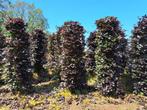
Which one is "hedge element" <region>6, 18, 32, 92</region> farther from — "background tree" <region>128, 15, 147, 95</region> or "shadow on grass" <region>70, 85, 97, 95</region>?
"background tree" <region>128, 15, 147, 95</region>

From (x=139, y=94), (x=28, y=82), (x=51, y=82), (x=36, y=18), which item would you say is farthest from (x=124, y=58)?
(x=36, y=18)

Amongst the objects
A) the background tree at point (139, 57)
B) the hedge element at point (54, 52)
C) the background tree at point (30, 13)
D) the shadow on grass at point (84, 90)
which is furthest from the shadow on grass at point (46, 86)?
the background tree at point (30, 13)

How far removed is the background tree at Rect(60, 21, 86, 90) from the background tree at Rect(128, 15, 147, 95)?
266 centimetres

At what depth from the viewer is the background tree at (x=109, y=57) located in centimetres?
1591

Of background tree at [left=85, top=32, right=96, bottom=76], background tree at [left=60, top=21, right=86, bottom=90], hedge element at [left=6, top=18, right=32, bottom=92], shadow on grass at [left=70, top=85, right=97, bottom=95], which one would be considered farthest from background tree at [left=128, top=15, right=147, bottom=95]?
hedge element at [left=6, top=18, right=32, bottom=92]

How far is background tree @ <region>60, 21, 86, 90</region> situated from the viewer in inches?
632

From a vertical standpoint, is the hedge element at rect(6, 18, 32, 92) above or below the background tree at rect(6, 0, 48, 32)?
below

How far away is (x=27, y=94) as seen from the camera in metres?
16.3

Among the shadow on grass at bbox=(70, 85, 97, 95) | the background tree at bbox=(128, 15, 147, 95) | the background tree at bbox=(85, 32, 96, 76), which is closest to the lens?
the shadow on grass at bbox=(70, 85, 97, 95)

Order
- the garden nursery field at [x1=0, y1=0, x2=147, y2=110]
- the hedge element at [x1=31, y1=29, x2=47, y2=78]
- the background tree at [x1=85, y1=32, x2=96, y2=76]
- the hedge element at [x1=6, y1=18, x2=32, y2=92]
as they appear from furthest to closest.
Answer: the hedge element at [x1=31, y1=29, x2=47, y2=78] → the background tree at [x1=85, y1=32, x2=96, y2=76] → the hedge element at [x1=6, y1=18, x2=32, y2=92] → the garden nursery field at [x1=0, y1=0, x2=147, y2=110]

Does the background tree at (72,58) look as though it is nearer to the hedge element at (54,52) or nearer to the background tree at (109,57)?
the background tree at (109,57)

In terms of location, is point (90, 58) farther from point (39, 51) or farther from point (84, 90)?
point (39, 51)

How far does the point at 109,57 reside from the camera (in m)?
16.2

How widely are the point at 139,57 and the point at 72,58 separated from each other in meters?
3.52
